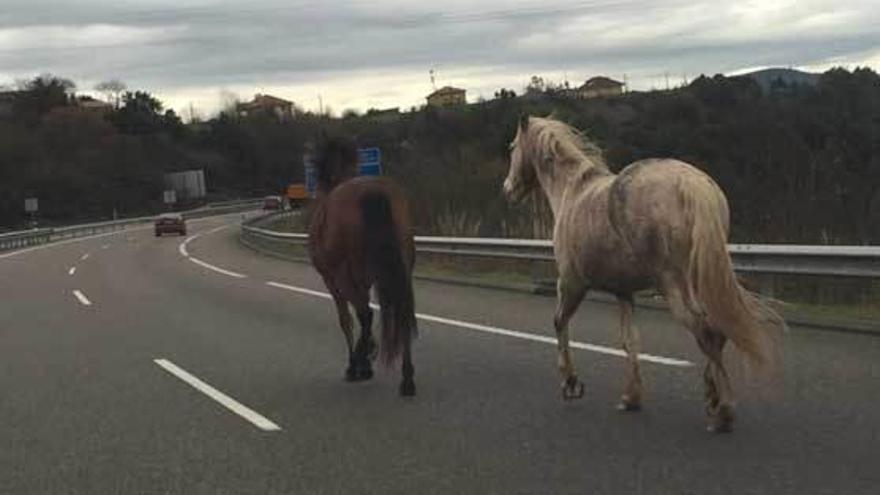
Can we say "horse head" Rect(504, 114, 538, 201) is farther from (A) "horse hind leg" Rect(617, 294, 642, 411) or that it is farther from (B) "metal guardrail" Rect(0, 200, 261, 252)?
(B) "metal guardrail" Rect(0, 200, 261, 252)

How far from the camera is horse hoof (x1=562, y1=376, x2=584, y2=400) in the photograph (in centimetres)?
801

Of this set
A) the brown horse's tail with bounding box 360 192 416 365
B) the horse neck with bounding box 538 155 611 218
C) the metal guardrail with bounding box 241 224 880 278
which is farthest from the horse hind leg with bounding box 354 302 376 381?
the metal guardrail with bounding box 241 224 880 278

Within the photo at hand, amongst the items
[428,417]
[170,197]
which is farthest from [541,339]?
[170,197]

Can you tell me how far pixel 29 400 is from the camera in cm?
938

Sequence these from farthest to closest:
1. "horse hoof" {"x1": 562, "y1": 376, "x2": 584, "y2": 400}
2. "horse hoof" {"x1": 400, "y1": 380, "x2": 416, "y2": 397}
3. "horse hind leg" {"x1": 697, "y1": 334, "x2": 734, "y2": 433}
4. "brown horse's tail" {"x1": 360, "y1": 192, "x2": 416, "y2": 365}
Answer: "brown horse's tail" {"x1": 360, "y1": 192, "x2": 416, "y2": 365} < "horse hoof" {"x1": 400, "y1": 380, "x2": 416, "y2": 397} < "horse hoof" {"x1": 562, "y1": 376, "x2": 584, "y2": 400} < "horse hind leg" {"x1": 697, "y1": 334, "x2": 734, "y2": 433}

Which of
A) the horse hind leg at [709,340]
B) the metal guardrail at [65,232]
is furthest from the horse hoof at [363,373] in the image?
the metal guardrail at [65,232]

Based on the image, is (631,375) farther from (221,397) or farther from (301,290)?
(301,290)

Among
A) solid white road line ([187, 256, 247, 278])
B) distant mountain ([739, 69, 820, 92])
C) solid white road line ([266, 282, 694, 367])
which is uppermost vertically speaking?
distant mountain ([739, 69, 820, 92])

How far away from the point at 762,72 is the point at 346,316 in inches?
3178

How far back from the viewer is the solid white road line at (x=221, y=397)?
7875 mm

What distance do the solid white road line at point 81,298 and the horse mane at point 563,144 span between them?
42.7ft

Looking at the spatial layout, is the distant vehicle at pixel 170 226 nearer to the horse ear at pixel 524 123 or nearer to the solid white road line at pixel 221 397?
the solid white road line at pixel 221 397

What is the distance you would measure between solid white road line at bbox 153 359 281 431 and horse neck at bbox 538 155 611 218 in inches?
100

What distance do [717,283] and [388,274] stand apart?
3099 millimetres
